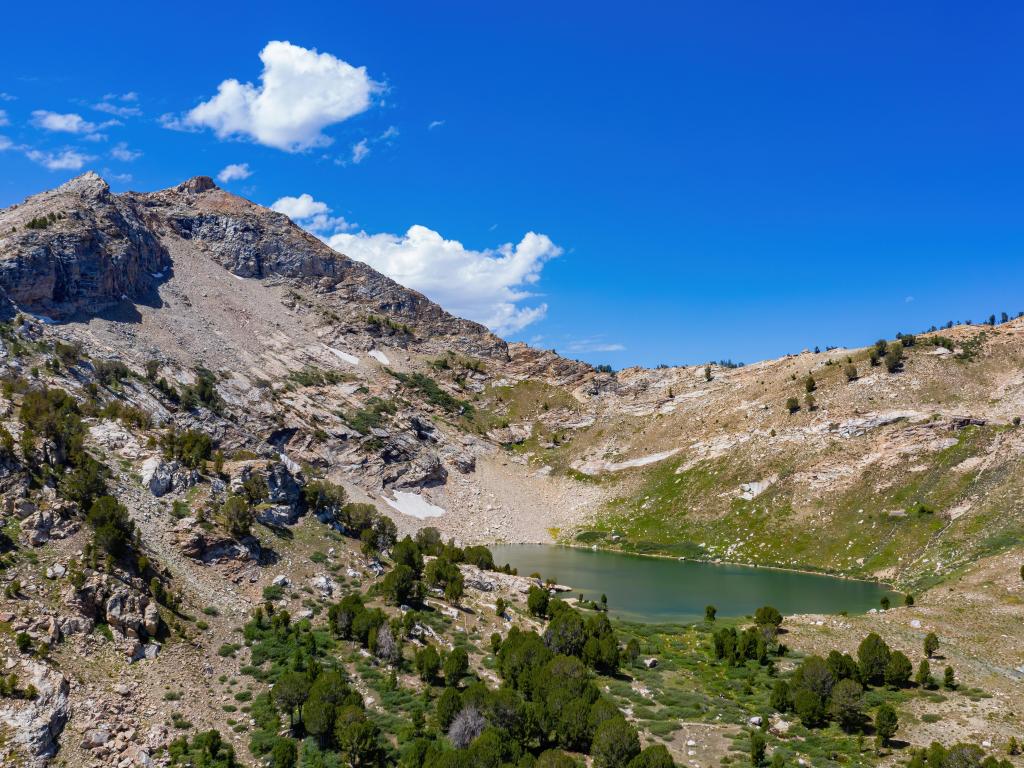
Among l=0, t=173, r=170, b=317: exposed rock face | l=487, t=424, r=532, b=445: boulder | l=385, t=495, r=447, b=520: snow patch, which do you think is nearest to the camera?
l=0, t=173, r=170, b=317: exposed rock face

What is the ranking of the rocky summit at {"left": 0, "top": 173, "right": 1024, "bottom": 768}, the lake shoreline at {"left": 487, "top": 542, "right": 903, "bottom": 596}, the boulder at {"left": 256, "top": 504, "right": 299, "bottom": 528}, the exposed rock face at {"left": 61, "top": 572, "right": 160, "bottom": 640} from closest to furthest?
the rocky summit at {"left": 0, "top": 173, "right": 1024, "bottom": 768}
the exposed rock face at {"left": 61, "top": 572, "right": 160, "bottom": 640}
the boulder at {"left": 256, "top": 504, "right": 299, "bottom": 528}
the lake shoreline at {"left": 487, "top": 542, "right": 903, "bottom": 596}

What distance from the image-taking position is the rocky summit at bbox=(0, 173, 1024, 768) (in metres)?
31.3

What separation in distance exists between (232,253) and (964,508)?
6560 inches

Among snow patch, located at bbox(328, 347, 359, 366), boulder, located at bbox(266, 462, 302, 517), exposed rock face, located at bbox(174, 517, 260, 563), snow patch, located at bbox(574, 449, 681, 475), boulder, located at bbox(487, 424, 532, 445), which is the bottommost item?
exposed rock face, located at bbox(174, 517, 260, 563)

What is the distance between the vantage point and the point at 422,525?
103000mm

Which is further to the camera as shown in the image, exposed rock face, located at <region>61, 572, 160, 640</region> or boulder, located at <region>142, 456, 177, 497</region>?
boulder, located at <region>142, 456, 177, 497</region>

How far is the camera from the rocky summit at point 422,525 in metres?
31.3

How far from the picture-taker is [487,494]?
119688mm

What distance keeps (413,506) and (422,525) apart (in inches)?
247

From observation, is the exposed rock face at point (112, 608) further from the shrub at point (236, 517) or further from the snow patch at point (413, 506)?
the snow patch at point (413, 506)

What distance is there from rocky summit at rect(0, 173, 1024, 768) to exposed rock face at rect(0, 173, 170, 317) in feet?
2.23

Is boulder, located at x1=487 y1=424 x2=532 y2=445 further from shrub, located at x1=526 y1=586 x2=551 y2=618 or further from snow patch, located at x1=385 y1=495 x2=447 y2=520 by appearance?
shrub, located at x1=526 y1=586 x2=551 y2=618

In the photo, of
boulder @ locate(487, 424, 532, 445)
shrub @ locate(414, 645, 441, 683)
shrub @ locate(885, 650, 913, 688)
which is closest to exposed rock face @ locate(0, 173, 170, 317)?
boulder @ locate(487, 424, 532, 445)

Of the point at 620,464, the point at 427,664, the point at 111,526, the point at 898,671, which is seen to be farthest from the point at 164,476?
the point at 620,464
